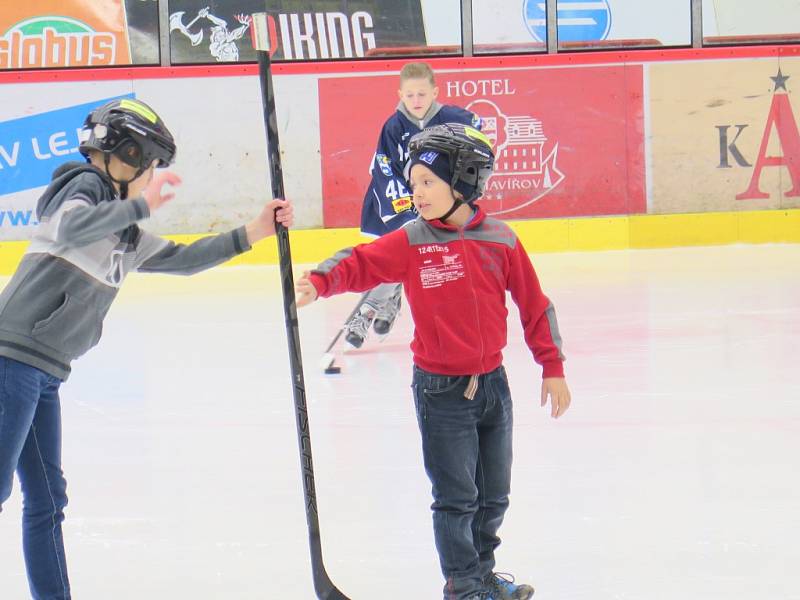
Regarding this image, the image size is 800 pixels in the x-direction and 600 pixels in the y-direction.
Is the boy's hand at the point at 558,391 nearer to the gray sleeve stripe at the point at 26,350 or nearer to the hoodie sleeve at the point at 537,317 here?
the hoodie sleeve at the point at 537,317

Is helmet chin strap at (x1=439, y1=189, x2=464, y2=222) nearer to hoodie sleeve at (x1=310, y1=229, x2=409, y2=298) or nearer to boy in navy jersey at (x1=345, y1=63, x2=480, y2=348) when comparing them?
hoodie sleeve at (x1=310, y1=229, x2=409, y2=298)

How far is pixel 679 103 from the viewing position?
870 centimetres

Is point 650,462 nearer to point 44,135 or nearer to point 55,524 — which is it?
point 55,524

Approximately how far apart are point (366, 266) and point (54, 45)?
22.1 feet

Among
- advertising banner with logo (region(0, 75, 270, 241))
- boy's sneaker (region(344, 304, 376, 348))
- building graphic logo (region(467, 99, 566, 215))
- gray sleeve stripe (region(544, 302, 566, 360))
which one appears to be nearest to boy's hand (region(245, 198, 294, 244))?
gray sleeve stripe (region(544, 302, 566, 360))

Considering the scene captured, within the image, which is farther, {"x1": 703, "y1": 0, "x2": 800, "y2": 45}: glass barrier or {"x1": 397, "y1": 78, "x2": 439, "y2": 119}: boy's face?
{"x1": 703, "y1": 0, "x2": 800, "y2": 45}: glass barrier

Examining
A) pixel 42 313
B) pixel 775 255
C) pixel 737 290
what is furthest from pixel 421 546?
pixel 775 255

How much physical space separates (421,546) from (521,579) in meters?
0.29

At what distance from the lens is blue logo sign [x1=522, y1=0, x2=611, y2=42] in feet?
28.3

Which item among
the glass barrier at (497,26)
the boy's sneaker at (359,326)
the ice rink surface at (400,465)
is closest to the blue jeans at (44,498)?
the ice rink surface at (400,465)

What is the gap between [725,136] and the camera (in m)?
8.73

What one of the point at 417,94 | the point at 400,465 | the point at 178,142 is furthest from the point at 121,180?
the point at 178,142

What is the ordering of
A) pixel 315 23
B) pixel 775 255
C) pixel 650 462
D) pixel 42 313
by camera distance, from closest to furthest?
pixel 42 313 < pixel 650 462 < pixel 775 255 < pixel 315 23

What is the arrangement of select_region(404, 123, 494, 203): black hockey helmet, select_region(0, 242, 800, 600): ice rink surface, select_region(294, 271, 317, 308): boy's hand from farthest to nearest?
select_region(0, 242, 800, 600): ice rink surface
select_region(404, 123, 494, 203): black hockey helmet
select_region(294, 271, 317, 308): boy's hand
